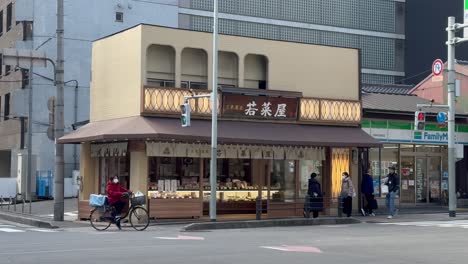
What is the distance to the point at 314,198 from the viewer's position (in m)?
25.2

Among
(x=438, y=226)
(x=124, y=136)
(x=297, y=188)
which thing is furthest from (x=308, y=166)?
(x=124, y=136)

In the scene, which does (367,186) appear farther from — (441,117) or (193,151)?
(193,151)

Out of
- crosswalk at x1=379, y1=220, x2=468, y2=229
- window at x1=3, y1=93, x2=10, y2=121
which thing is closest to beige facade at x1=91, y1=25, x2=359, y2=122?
crosswalk at x1=379, y1=220, x2=468, y2=229

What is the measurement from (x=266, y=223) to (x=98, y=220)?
18.4ft

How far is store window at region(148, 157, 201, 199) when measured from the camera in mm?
24500

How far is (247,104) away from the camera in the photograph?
84.2 feet

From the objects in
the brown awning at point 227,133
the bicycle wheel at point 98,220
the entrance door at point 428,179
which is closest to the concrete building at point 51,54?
the brown awning at point 227,133

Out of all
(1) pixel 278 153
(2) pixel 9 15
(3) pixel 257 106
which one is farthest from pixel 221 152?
(2) pixel 9 15

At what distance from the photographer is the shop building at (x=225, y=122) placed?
24062 millimetres

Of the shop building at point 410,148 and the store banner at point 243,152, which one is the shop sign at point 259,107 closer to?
the store banner at point 243,152

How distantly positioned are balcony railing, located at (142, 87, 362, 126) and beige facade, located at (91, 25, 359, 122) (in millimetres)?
433

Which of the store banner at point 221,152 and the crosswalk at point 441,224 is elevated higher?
the store banner at point 221,152

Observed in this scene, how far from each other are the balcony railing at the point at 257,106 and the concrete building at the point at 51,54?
697 inches

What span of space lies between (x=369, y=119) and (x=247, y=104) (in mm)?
7710
